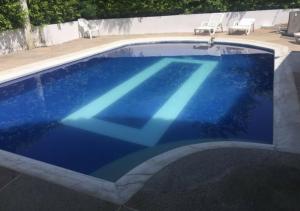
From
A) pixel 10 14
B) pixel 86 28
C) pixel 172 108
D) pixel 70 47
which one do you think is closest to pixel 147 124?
pixel 172 108

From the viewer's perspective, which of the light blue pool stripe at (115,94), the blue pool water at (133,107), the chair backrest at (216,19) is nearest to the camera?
the blue pool water at (133,107)

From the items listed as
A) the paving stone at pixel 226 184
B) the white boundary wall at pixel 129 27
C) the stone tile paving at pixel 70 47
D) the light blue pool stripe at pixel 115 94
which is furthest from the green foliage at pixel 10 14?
the paving stone at pixel 226 184

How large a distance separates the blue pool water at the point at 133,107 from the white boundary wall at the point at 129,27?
3573 mm

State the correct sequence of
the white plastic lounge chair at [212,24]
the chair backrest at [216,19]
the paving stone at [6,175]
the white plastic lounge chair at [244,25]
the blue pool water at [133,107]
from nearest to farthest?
the paving stone at [6,175]
the blue pool water at [133,107]
the white plastic lounge chair at [244,25]
the white plastic lounge chair at [212,24]
the chair backrest at [216,19]

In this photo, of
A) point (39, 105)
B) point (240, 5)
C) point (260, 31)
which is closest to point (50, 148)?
point (39, 105)

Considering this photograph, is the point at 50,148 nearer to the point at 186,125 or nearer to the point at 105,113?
the point at 105,113

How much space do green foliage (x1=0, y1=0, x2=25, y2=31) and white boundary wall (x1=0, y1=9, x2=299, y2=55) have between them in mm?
348

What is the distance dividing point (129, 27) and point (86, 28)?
7.90ft

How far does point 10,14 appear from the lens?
46.7ft

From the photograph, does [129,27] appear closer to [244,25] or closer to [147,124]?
[244,25]

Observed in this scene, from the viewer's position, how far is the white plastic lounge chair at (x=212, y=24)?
1617 cm

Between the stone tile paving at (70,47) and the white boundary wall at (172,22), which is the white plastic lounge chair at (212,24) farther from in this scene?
the white boundary wall at (172,22)

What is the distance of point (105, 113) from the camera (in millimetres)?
8508

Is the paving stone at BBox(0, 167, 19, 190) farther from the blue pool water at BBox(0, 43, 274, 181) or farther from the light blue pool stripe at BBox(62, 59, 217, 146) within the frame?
the light blue pool stripe at BBox(62, 59, 217, 146)
